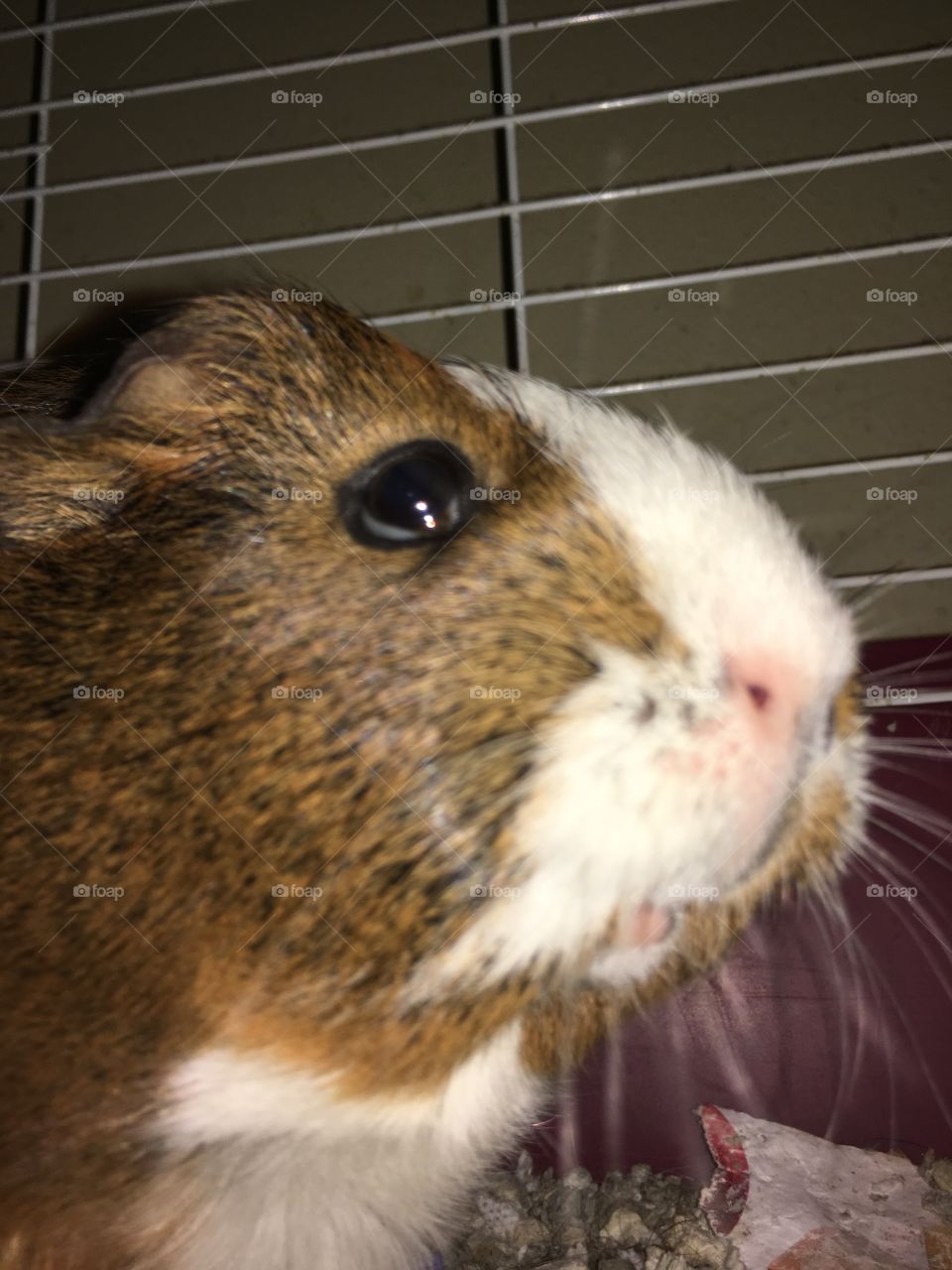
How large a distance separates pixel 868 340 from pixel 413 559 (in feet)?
4.05

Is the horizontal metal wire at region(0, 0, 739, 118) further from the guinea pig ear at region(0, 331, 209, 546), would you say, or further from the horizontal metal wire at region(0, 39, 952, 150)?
the guinea pig ear at region(0, 331, 209, 546)

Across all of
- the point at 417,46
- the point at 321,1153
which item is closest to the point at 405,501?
the point at 321,1153

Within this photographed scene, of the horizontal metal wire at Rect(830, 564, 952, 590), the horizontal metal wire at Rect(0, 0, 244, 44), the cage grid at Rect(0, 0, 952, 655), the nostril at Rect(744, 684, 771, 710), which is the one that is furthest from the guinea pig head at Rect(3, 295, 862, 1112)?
the horizontal metal wire at Rect(0, 0, 244, 44)

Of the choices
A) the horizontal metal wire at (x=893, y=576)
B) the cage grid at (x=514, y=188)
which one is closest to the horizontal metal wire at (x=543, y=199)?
the cage grid at (x=514, y=188)

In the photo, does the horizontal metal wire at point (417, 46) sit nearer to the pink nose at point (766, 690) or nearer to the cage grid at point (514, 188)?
the cage grid at point (514, 188)

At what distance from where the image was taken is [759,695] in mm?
725

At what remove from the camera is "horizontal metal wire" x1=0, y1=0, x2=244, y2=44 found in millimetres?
1628

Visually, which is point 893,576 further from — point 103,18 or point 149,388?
point 103,18

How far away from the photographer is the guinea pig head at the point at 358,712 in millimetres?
682

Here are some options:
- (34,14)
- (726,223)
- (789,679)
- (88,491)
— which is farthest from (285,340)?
(34,14)

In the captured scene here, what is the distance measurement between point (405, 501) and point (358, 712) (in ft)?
0.51

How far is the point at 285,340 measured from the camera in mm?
803

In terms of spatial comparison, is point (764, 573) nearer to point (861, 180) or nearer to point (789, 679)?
point (789, 679)

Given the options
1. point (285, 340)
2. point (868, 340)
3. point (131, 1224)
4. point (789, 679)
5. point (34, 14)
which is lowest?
point (131, 1224)
